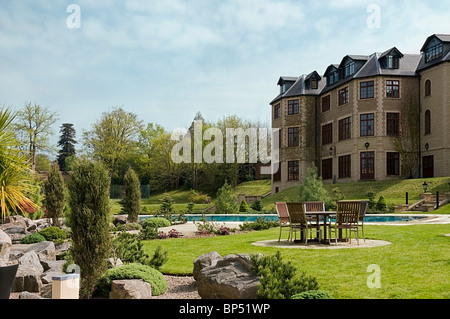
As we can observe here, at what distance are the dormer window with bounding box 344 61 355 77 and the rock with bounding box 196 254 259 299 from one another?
28883 millimetres

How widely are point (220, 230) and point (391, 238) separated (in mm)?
5771

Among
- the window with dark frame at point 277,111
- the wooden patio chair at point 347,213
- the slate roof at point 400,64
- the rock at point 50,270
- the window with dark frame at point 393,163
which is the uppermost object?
the slate roof at point 400,64

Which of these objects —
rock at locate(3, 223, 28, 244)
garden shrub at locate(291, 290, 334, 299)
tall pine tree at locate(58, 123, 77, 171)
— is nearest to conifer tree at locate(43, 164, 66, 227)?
rock at locate(3, 223, 28, 244)

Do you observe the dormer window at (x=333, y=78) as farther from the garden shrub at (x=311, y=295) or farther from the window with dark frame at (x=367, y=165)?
the garden shrub at (x=311, y=295)

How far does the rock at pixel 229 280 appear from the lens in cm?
574

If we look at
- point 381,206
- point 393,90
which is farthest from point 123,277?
point 393,90

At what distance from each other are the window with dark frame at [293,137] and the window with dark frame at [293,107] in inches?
53.3

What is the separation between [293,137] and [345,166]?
596cm

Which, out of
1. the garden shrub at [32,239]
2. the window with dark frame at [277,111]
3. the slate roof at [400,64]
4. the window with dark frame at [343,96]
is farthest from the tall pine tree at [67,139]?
the garden shrub at [32,239]

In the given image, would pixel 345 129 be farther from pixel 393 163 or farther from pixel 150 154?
pixel 150 154

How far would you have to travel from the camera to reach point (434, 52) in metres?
29.4

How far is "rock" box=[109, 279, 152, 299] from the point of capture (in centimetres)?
608

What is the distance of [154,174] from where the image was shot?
48.7m
